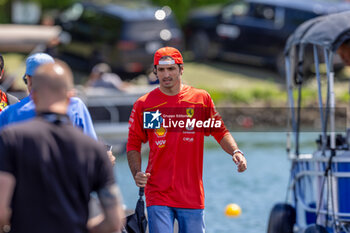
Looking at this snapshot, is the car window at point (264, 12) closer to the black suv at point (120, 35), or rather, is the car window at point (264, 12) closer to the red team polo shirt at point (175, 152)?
the black suv at point (120, 35)

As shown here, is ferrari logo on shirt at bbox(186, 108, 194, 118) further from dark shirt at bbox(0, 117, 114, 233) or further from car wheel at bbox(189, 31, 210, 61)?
car wheel at bbox(189, 31, 210, 61)

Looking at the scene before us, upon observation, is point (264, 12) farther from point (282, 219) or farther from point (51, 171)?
point (51, 171)

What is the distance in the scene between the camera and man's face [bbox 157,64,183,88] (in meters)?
6.76

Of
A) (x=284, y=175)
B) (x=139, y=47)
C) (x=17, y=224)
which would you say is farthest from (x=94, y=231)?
(x=139, y=47)

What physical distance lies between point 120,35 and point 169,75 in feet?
53.9

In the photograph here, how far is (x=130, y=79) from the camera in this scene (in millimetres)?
23641

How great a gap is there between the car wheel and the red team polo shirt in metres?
20.0

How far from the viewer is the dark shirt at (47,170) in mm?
4148

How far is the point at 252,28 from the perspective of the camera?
83.4 feet

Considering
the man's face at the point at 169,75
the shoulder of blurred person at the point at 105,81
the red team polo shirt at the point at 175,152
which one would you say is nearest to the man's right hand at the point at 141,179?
the red team polo shirt at the point at 175,152

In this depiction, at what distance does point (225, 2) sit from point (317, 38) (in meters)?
20.8

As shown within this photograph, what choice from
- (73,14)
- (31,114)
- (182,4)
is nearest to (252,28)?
(182,4)

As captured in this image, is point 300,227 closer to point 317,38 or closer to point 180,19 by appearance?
point 317,38

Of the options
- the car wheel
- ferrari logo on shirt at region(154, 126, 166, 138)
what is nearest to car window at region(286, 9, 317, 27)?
the car wheel
